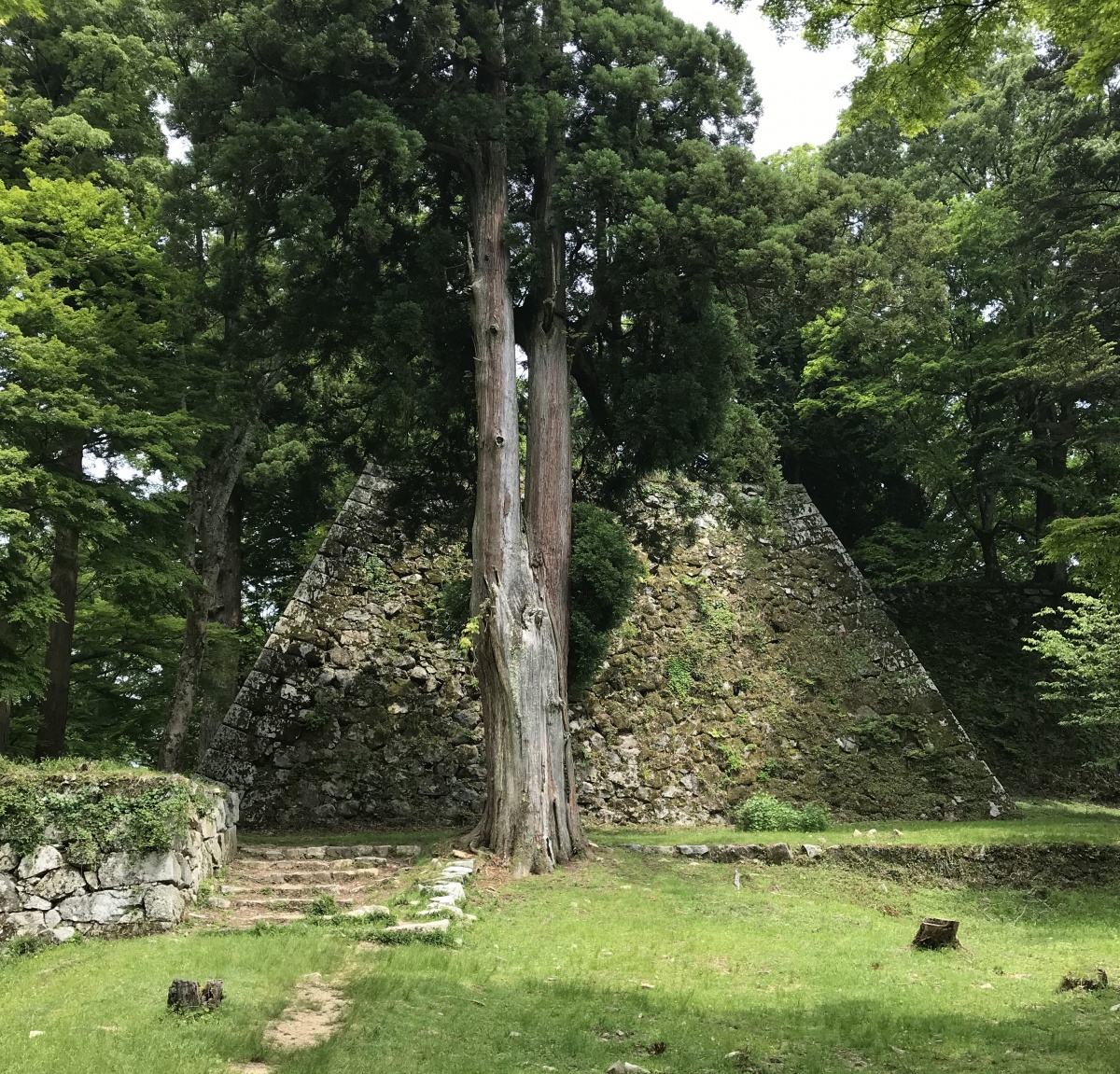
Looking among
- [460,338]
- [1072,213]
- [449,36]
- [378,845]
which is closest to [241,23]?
[449,36]

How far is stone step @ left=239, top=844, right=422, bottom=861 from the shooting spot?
9.45 m

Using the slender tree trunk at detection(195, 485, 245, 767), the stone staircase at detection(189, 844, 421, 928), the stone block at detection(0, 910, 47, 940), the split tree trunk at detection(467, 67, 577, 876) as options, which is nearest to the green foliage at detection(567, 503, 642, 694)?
the split tree trunk at detection(467, 67, 577, 876)

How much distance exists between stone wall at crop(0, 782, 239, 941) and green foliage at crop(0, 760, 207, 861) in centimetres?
A: 5

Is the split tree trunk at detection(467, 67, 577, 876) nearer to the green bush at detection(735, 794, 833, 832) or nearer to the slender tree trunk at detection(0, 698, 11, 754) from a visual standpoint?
the green bush at detection(735, 794, 833, 832)

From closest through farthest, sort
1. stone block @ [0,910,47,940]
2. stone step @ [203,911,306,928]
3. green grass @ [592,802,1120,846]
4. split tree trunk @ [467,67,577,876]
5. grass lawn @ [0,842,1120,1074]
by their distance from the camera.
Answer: grass lawn @ [0,842,1120,1074] < stone block @ [0,910,47,940] < stone step @ [203,911,306,928] < split tree trunk @ [467,67,577,876] < green grass @ [592,802,1120,846]

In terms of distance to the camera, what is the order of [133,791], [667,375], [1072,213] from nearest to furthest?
[133,791] < [667,375] < [1072,213]

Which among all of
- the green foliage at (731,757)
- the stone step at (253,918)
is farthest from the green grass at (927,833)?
the stone step at (253,918)

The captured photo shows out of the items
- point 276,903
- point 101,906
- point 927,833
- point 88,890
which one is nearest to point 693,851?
point 927,833

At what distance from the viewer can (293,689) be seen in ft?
40.5

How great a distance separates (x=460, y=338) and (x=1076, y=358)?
30.4 ft

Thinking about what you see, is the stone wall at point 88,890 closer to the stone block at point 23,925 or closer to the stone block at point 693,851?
the stone block at point 23,925

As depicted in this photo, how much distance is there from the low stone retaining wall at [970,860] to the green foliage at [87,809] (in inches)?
233

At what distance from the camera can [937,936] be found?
670 cm

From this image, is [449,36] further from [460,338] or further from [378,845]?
[378,845]
